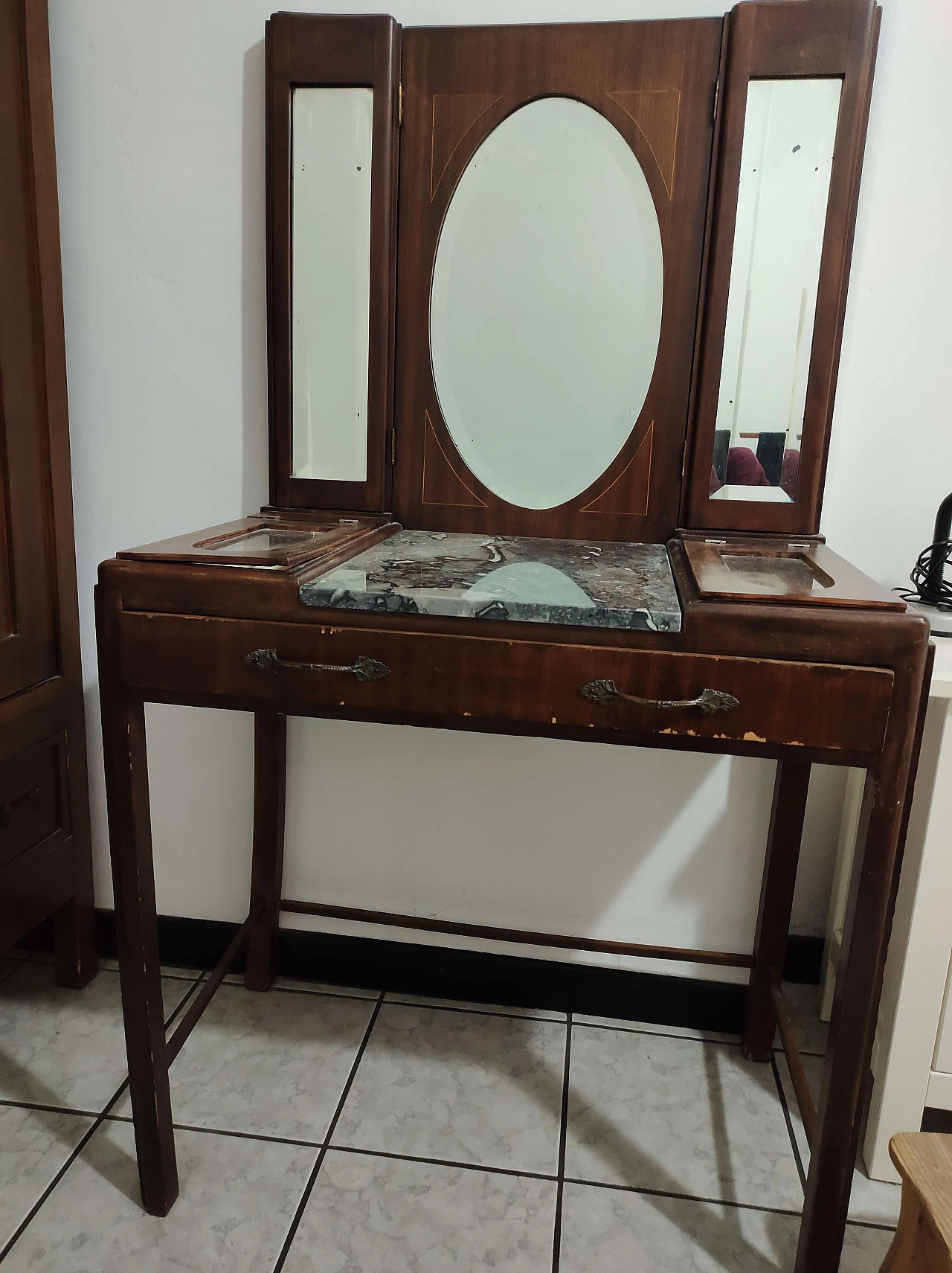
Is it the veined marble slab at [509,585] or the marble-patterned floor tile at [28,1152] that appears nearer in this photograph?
the veined marble slab at [509,585]

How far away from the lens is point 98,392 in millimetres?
1717

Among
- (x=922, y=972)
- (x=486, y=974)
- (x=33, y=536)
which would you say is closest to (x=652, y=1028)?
(x=486, y=974)

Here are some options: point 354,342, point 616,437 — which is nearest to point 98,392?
point 354,342

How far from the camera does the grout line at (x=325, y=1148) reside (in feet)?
4.20

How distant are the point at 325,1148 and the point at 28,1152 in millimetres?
470

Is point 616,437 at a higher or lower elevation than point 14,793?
higher

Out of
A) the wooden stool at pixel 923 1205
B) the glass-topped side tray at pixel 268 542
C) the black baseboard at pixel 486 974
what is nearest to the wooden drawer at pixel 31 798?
the black baseboard at pixel 486 974

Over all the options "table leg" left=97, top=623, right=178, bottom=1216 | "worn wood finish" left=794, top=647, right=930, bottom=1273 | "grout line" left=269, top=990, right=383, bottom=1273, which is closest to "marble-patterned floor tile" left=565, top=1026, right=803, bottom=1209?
"worn wood finish" left=794, top=647, right=930, bottom=1273

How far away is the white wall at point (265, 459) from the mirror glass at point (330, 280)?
95 millimetres

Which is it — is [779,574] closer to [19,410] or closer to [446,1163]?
[446,1163]

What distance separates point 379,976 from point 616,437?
3.88 feet

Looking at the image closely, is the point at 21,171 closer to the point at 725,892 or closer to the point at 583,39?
the point at 583,39

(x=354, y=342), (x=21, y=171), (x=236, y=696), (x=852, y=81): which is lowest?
(x=236, y=696)

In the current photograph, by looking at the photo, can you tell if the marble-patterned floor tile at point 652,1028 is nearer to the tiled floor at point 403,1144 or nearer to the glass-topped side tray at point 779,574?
the tiled floor at point 403,1144
